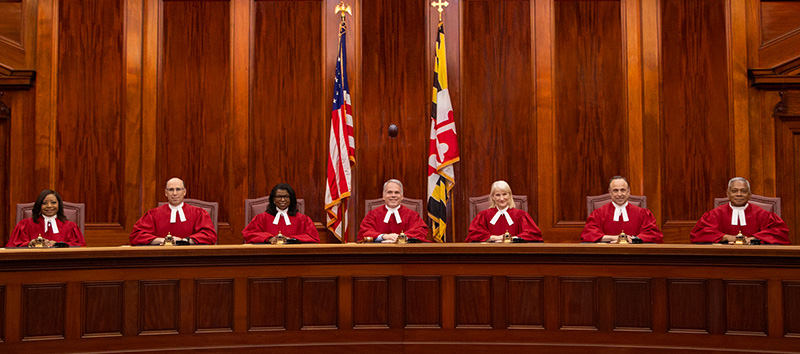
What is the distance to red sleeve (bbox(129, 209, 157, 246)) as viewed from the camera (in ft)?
20.3

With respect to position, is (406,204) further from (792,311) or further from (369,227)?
(792,311)

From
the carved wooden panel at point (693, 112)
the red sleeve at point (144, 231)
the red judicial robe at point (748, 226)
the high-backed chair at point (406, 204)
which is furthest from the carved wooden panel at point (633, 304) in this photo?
the red sleeve at point (144, 231)

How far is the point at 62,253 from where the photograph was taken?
169 inches

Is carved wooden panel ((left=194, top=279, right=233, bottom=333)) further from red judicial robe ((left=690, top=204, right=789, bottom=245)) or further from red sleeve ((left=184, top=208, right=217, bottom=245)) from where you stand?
red judicial robe ((left=690, top=204, right=789, bottom=245))

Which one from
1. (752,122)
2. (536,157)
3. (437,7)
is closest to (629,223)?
(536,157)

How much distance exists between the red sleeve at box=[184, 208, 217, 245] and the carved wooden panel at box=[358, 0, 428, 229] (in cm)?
185

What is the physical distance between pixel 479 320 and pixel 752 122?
462 cm

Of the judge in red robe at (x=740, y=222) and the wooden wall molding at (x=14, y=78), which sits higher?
the wooden wall molding at (x=14, y=78)

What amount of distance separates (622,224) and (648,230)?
0.24 metres

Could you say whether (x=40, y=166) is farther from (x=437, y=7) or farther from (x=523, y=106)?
(x=523, y=106)

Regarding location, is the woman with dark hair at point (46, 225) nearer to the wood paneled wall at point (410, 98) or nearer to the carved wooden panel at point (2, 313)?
the wood paneled wall at point (410, 98)

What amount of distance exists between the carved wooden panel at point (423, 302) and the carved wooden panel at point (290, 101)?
3.03 metres

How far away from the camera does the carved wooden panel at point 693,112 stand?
756 centimetres

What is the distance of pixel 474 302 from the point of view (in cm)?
475
